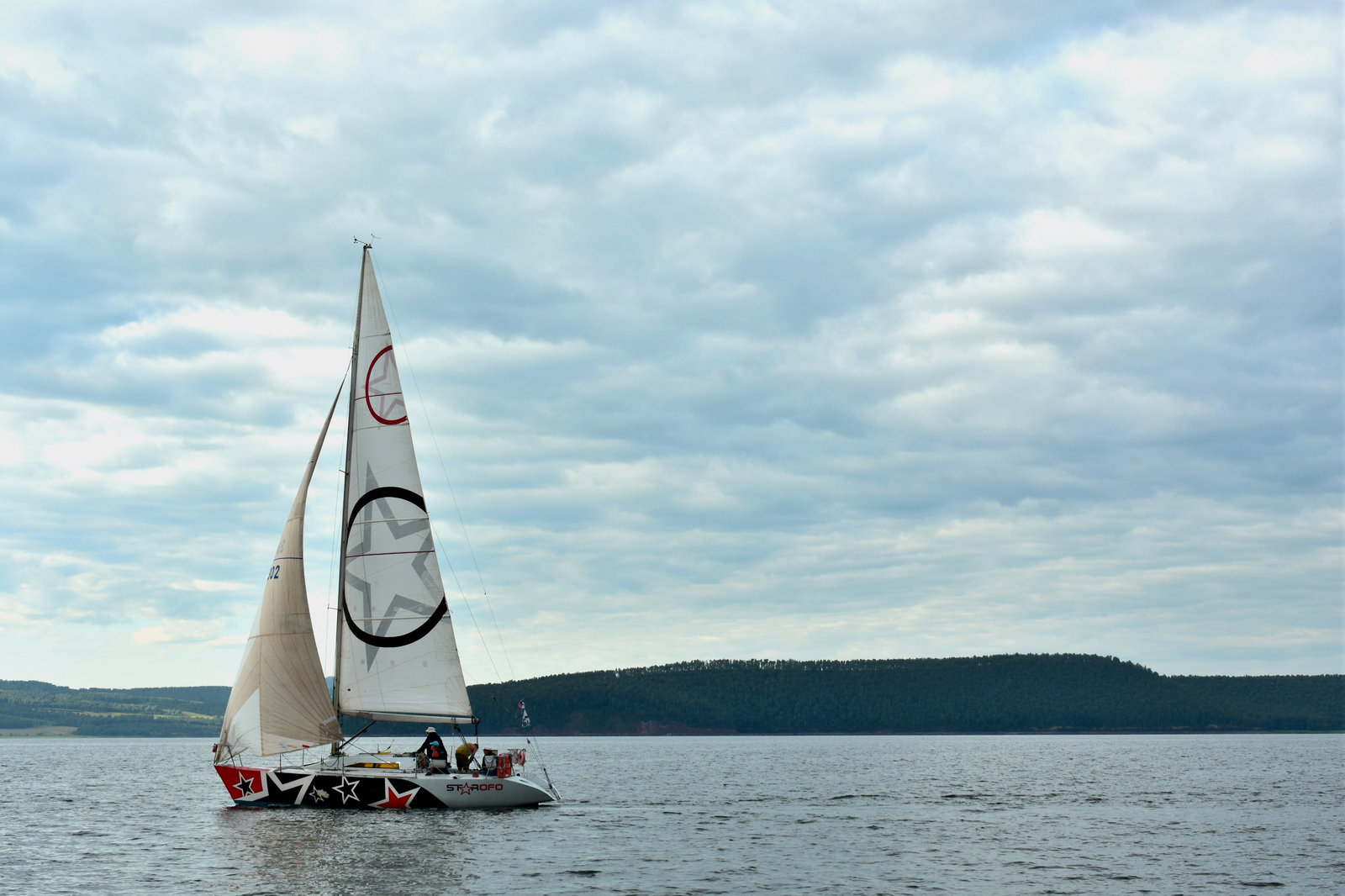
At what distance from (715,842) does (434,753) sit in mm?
10540

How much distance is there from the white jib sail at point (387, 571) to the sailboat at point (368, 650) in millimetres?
39

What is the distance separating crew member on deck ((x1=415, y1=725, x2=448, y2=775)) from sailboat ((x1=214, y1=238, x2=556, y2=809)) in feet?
0.78

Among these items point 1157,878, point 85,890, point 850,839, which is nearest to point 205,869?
point 85,890

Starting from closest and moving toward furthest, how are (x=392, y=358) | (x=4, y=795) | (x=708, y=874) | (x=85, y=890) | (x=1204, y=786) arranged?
(x=85, y=890), (x=708, y=874), (x=392, y=358), (x=4, y=795), (x=1204, y=786)

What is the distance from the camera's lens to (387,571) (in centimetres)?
4078

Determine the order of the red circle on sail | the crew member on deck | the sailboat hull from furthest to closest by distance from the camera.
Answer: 1. the red circle on sail
2. the crew member on deck
3. the sailboat hull

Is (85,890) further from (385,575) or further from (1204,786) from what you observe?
(1204,786)

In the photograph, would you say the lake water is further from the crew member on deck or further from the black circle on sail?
the black circle on sail

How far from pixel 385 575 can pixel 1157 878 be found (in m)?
26.9

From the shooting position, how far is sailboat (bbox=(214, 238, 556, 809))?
38719 mm

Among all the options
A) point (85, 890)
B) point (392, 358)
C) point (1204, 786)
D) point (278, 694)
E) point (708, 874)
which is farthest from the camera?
point (1204, 786)

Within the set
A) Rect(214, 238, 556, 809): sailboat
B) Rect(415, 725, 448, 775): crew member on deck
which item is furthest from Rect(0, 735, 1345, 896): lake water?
Rect(415, 725, 448, 775): crew member on deck

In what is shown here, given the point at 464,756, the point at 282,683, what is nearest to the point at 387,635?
the point at 282,683

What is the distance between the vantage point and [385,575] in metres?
40.8
